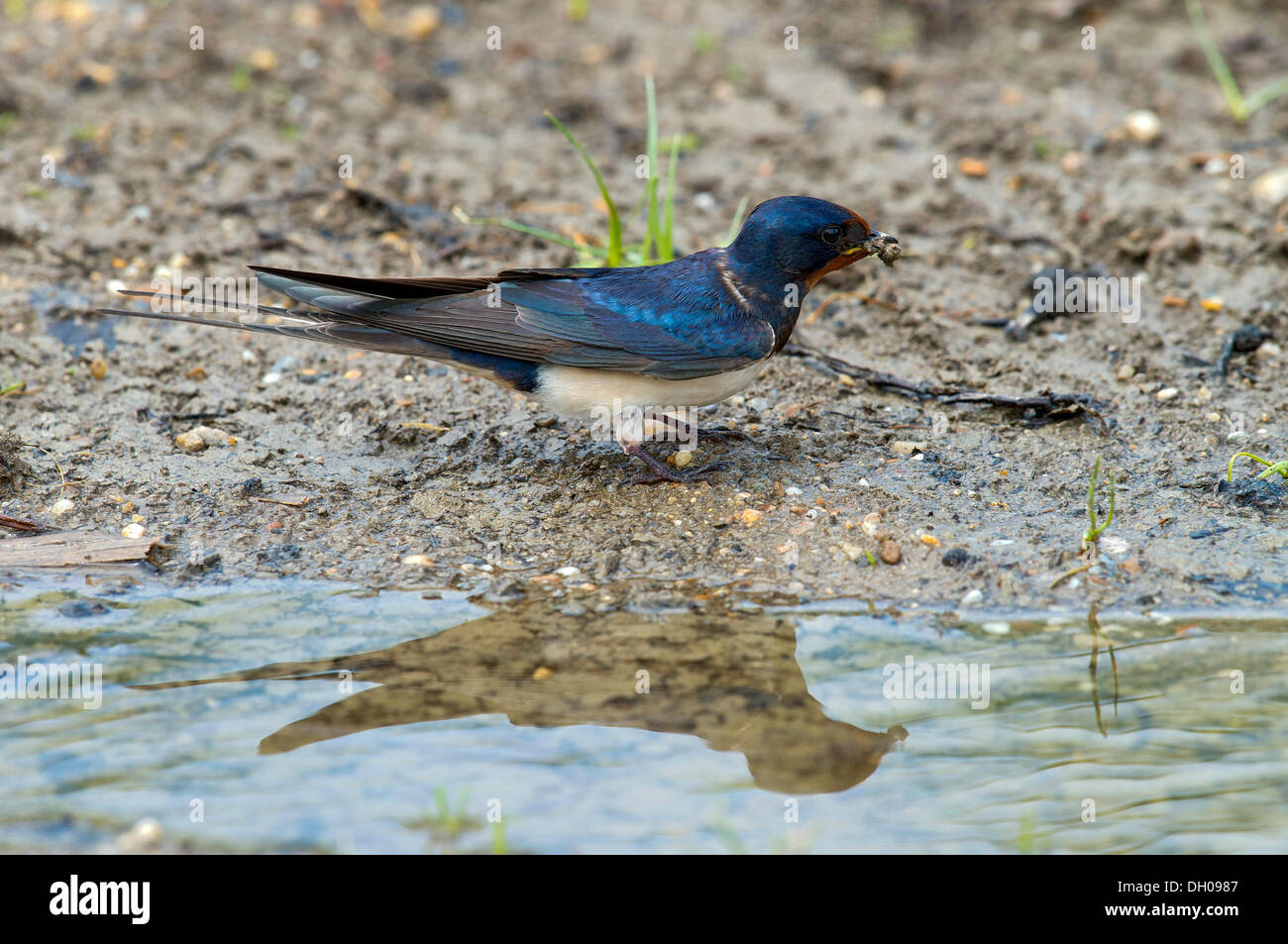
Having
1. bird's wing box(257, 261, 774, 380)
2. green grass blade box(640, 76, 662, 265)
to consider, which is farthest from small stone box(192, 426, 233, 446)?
green grass blade box(640, 76, 662, 265)

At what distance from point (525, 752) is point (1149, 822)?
163cm

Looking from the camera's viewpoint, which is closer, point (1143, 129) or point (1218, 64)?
point (1143, 129)

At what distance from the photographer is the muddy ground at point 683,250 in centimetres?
438

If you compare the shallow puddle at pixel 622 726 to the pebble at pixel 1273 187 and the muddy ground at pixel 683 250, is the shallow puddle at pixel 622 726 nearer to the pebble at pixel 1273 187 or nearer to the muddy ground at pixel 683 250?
the muddy ground at pixel 683 250

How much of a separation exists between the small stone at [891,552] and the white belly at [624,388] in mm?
788

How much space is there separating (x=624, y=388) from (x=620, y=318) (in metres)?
0.25

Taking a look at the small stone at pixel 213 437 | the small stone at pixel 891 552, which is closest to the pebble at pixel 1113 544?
the small stone at pixel 891 552

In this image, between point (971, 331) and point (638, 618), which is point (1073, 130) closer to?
point (971, 331)

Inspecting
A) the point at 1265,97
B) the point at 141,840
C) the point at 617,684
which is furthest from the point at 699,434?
the point at 1265,97

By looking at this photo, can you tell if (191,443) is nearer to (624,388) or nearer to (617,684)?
(624,388)

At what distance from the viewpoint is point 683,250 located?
616 cm

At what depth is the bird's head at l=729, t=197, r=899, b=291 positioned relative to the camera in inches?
179

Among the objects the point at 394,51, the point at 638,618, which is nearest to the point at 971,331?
the point at 638,618

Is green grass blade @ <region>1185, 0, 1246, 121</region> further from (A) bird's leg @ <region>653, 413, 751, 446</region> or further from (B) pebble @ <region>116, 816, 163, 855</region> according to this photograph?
(B) pebble @ <region>116, 816, 163, 855</region>
